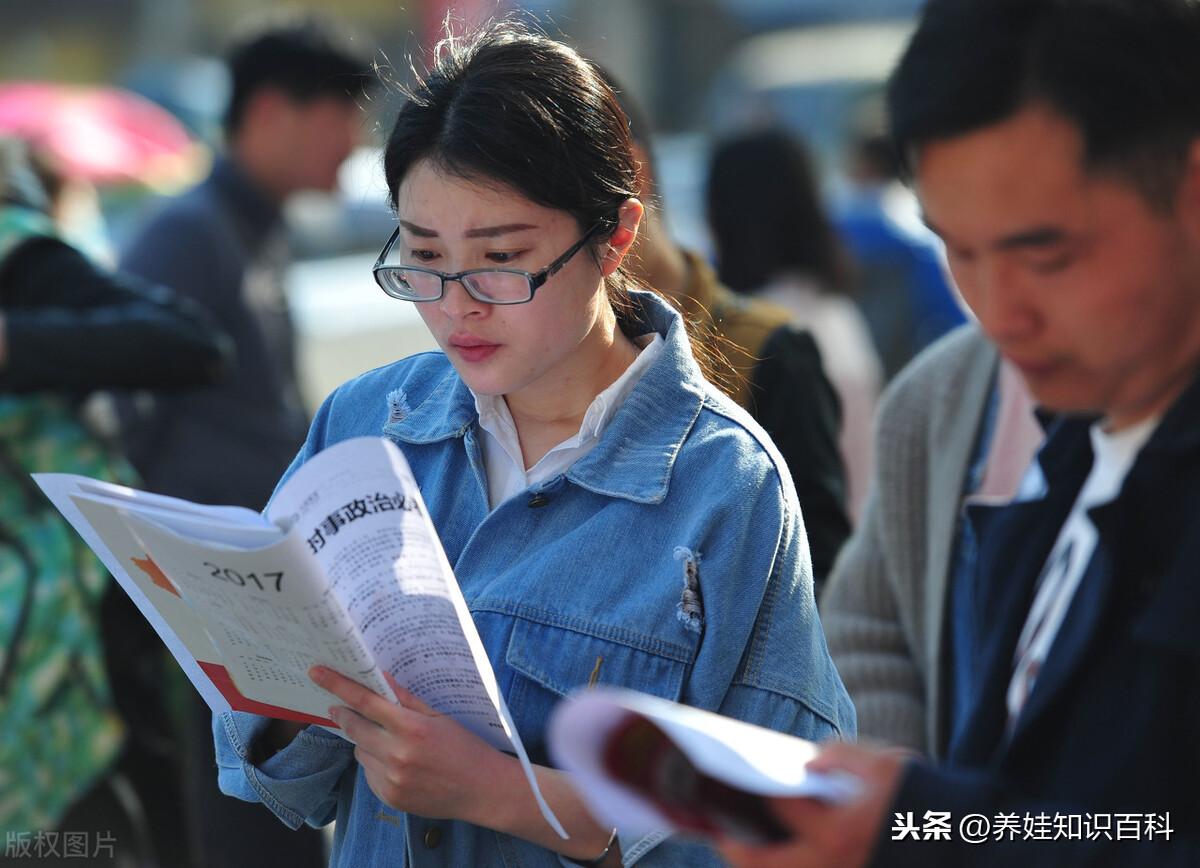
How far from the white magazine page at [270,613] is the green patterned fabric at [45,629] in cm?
118

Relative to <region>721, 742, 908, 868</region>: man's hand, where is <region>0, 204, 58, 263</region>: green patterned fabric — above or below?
above

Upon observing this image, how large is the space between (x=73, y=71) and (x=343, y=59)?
58.7 ft

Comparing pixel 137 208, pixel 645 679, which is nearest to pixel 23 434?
pixel 645 679

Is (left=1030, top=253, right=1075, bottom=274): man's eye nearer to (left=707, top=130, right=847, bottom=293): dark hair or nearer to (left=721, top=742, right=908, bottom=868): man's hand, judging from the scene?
(left=721, top=742, right=908, bottom=868): man's hand

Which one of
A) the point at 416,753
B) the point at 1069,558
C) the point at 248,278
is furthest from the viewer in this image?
the point at 248,278

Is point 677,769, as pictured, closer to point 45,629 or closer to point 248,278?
point 45,629

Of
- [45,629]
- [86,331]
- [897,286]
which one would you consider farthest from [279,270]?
[897,286]

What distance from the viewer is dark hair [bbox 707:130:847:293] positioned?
13.2ft

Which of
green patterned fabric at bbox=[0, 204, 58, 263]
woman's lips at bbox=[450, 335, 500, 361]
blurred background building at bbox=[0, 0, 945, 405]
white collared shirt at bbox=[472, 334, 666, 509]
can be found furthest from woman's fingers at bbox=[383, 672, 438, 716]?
green patterned fabric at bbox=[0, 204, 58, 263]

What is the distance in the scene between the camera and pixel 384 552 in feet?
4.99

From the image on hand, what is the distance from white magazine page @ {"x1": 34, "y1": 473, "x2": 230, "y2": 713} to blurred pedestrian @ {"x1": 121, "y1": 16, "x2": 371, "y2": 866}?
167 cm

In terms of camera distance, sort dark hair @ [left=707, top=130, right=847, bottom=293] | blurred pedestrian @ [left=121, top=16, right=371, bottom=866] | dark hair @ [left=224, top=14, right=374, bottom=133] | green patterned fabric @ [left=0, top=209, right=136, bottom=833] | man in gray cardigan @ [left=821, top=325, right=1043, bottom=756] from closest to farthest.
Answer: man in gray cardigan @ [left=821, top=325, right=1043, bottom=756] < green patterned fabric @ [left=0, top=209, right=136, bottom=833] < blurred pedestrian @ [left=121, top=16, right=371, bottom=866] < dark hair @ [left=707, top=130, right=847, bottom=293] < dark hair @ [left=224, top=14, right=374, bottom=133]

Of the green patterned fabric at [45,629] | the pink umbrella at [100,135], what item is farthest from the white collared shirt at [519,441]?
the pink umbrella at [100,135]

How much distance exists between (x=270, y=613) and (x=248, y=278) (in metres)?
2.59
